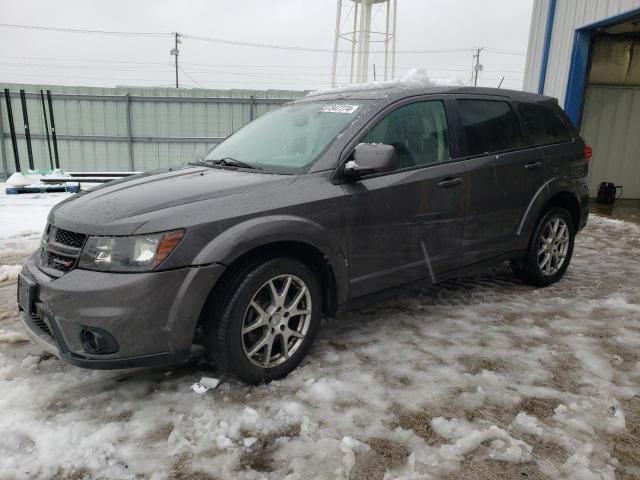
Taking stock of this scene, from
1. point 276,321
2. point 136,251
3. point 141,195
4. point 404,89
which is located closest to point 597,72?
point 404,89

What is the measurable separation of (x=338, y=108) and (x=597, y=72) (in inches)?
385

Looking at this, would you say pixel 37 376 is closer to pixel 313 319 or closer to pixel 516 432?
pixel 313 319

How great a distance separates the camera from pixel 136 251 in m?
2.43

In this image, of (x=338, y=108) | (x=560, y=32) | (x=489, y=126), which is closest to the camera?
(x=338, y=108)

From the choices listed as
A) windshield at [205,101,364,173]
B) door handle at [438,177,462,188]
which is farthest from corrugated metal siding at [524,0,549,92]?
windshield at [205,101,364,173]

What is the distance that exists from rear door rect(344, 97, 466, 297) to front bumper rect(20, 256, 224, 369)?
1.05m

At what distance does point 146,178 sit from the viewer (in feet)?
10.5

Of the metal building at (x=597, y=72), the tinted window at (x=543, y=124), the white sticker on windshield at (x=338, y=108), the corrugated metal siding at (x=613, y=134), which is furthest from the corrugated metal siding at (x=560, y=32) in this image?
the white sticker on windshield at (x=338, y=108)

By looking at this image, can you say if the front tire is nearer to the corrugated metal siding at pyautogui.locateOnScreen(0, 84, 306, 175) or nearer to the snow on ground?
the snow on ground

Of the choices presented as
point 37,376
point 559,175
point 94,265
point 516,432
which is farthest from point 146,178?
point 559,175

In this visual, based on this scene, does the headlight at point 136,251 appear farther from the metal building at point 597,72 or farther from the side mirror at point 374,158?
the metal building at point 597,72

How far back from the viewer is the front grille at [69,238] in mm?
2568

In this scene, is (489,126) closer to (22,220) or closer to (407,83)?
(407,83)

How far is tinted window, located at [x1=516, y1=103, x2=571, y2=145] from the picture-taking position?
4359mm
